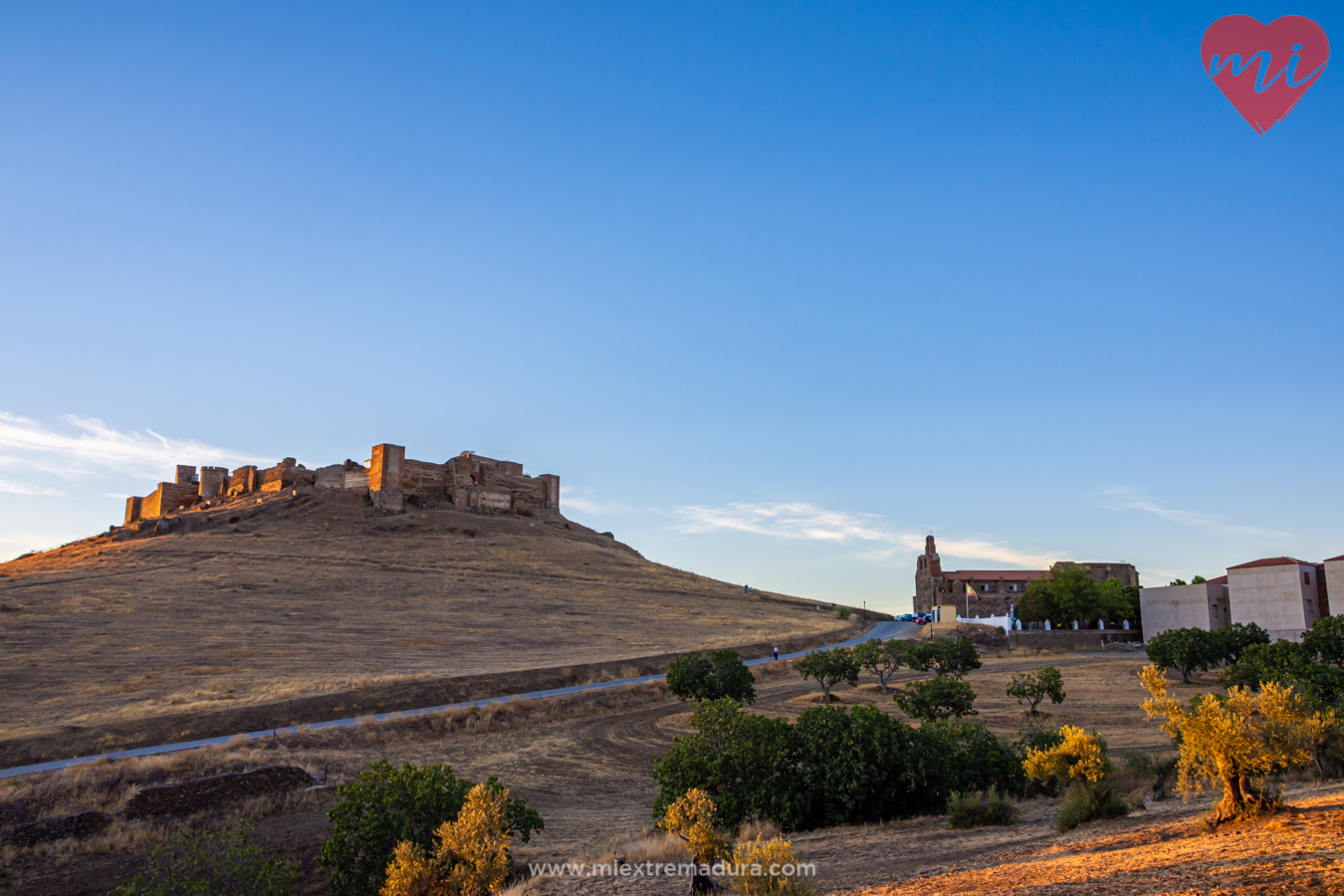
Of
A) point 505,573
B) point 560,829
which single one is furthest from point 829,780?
point 505,573

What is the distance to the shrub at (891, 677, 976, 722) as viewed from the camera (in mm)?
27562

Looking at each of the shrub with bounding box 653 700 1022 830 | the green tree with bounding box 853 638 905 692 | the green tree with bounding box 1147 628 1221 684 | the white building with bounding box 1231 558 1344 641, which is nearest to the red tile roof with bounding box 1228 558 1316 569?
the white building with bounding box 1231 558 1344 641

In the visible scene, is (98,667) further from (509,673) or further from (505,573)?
(505,573)

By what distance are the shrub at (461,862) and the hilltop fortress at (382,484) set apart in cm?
7274

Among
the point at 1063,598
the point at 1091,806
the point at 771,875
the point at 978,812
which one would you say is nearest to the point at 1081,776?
the point at 1091,806

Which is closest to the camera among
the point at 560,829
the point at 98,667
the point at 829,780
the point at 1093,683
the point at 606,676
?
the point at 829,780

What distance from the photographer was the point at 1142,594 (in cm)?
6662

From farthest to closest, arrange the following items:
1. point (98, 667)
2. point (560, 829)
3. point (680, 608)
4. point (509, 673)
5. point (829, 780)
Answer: point (680, 608) < point (509, 673) < point (98, 667) < point (560, 829) < point (829, 780)

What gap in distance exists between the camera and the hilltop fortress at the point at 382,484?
8175cm

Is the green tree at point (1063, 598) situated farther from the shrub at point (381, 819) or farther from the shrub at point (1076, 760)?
the shrub at point (381, 819)

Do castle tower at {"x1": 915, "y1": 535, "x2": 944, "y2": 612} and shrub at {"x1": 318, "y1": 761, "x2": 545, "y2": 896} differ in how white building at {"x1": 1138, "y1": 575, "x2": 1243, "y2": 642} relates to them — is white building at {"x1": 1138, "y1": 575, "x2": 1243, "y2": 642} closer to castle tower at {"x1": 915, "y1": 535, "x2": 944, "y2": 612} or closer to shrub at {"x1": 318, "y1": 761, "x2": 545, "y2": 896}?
castle tower at {"x1": 915, "y1": 535, "x2": 944, "y2": 612}

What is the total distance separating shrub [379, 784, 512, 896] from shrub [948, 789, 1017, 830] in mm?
7229

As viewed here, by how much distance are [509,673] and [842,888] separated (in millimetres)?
27544

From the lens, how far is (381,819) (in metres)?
11.4
